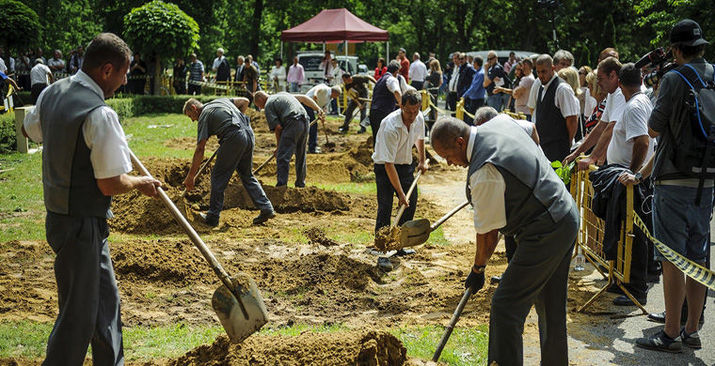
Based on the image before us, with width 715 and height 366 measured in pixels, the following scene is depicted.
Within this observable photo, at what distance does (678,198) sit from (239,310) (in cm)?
319

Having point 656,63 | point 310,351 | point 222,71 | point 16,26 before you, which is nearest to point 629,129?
point 656,63

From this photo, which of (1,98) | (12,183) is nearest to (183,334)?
(12,183)

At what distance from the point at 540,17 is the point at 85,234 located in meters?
38.2

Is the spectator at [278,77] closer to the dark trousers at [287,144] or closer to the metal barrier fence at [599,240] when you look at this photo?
the dark trousers at [287,144]

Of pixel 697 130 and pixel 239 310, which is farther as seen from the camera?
pixel 697 130

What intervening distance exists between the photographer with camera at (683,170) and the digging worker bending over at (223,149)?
213 inches

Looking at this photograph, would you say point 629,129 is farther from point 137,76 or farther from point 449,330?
point 137,76

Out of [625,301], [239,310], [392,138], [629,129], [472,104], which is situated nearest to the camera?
[239,310]

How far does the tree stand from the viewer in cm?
2422

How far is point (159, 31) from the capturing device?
24047 millimetres

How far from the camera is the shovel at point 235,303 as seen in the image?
182 inches

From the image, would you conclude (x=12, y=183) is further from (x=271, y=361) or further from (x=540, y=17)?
(x=540, y=17)

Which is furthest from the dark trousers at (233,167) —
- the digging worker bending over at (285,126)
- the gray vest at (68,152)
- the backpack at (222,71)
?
the backpack at (222,71)

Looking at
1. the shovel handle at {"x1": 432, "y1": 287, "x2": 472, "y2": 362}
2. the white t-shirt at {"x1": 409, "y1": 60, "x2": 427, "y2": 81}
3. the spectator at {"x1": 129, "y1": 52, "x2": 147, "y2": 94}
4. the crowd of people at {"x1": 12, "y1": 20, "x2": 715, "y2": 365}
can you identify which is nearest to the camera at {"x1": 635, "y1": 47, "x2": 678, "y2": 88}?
the crowd of people at {"x1": 12, "y1": 20, "x2": 715, "y2": 365}
